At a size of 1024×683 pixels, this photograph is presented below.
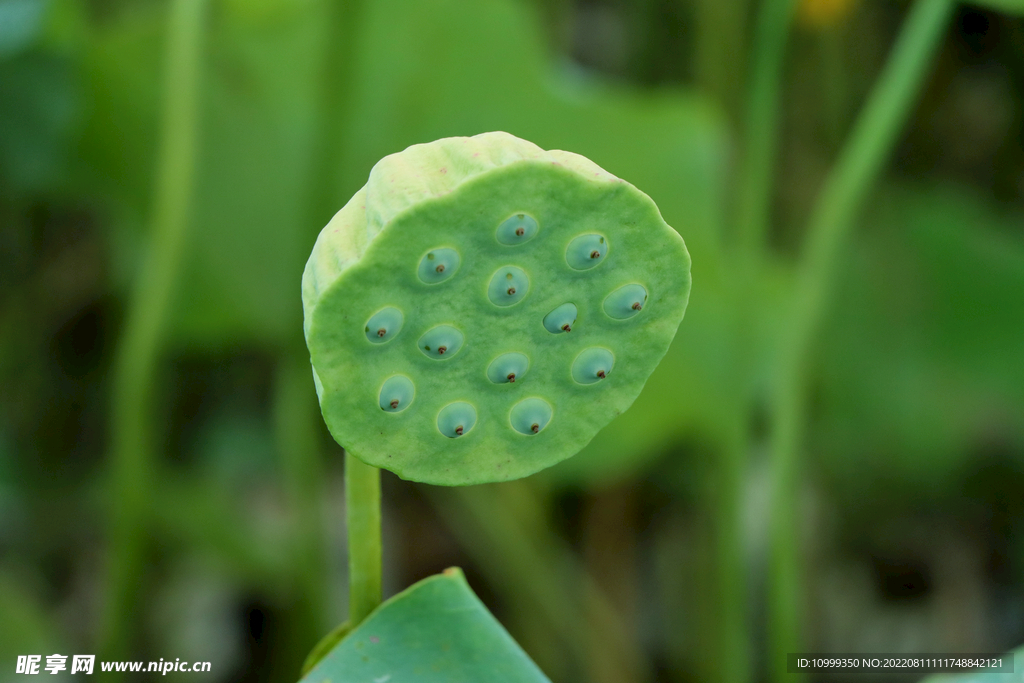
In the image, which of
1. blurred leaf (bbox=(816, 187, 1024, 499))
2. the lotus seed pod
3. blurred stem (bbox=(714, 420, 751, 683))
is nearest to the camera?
the lotus seed pod

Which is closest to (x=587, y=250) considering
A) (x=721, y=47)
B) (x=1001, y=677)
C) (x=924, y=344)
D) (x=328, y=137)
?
(x=1001, y=677)

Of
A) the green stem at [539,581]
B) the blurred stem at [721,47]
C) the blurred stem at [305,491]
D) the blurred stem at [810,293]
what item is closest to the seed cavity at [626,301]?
the blurred stem at [810,293]

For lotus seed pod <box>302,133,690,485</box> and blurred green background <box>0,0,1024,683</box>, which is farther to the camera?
blurred green background <box>0,0,1024,683</box>

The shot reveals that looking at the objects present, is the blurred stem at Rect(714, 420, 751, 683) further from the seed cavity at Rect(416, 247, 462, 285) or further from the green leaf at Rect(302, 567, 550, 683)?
the seed cavity at Rect(416, 247, 462, 285)

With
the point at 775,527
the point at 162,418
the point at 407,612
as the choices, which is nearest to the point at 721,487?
the point at 775,527

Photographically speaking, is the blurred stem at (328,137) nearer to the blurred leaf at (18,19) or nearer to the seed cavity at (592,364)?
the blurred leaf at (18,19)

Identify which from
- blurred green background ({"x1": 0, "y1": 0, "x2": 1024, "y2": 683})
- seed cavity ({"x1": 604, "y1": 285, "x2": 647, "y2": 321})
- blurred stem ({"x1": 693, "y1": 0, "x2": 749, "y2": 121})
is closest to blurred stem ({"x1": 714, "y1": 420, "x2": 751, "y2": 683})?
blurred green background ({"x1": 0, "y1": 0, "x2": 1024, "y2": 683})
